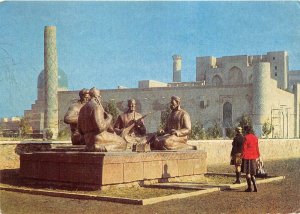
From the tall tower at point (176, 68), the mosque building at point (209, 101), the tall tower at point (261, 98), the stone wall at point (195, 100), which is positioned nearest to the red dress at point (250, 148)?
the mosque building at point (209, 101)

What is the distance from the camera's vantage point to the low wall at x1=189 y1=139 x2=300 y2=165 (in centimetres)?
1897

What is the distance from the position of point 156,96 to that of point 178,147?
42.4 m

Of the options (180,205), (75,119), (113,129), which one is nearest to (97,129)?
(113,129)

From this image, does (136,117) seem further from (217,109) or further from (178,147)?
(217,109)

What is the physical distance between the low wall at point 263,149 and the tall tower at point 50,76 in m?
19.1

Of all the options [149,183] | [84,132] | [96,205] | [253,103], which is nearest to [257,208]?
[96,205]

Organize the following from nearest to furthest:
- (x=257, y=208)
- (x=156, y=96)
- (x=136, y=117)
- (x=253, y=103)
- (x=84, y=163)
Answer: (x=257, y=208), (x=84, y=163), (x=136, y=117), (x=253, y=103), (x=156, y=96)

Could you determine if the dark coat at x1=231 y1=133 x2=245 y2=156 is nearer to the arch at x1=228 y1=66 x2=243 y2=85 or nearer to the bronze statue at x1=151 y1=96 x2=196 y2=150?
the bronze statue at x1=151 y1=96 x2=196 y2=150

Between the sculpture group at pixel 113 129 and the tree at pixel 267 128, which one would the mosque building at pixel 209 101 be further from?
the sculpture group at pixel 113 129

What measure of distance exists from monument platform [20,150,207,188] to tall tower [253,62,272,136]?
3959 centimetres

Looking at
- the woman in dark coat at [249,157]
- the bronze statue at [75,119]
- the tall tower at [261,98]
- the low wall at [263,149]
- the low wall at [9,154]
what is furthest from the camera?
the tall tower at [261,98]

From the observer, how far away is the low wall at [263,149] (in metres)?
19.0

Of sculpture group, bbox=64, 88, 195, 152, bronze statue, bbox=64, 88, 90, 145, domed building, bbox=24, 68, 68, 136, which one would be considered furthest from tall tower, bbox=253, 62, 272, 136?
bronze statue, bbox=64, 88, 90, 145

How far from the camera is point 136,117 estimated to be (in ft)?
39.6
